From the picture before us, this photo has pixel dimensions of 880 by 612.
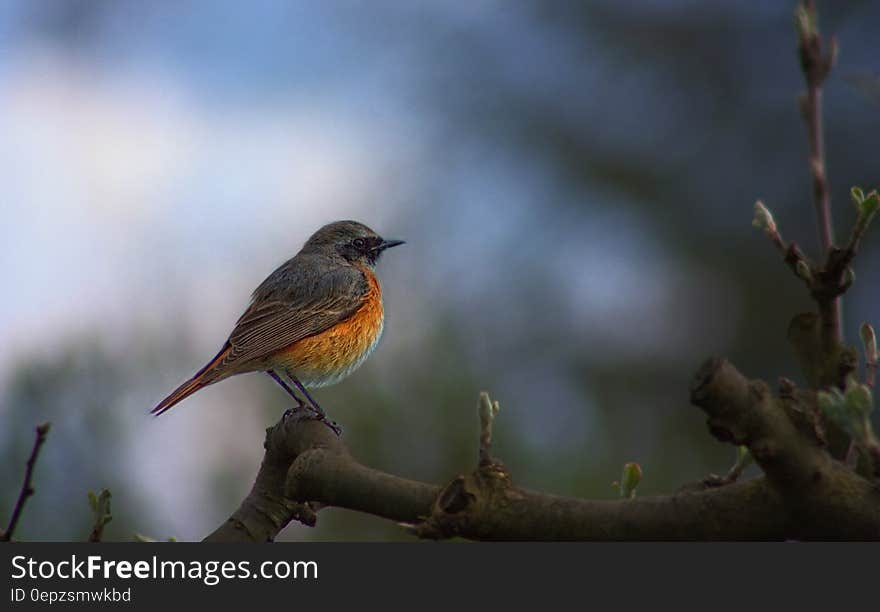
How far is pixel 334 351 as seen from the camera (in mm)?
6406

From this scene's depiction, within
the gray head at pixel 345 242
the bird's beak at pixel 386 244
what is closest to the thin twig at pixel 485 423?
the gray head at pixel 345 242

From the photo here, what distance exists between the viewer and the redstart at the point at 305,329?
604cm

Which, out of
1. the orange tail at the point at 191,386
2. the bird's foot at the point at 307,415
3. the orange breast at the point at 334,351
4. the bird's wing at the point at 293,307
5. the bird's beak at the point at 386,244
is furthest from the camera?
the bird's beak at the point at 386,244

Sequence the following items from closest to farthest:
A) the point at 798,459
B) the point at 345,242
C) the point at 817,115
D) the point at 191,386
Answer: the point at 817,115, the point at 798,459, the point at 191,386, the point at 345,242

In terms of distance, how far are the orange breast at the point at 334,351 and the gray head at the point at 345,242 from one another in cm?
84

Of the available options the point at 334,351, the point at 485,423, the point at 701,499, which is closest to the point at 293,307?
the point at 334,351

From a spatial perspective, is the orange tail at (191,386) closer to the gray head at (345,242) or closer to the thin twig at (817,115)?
the gray head at (345,242)

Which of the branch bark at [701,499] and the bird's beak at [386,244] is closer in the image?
the branch bark at [701,499]

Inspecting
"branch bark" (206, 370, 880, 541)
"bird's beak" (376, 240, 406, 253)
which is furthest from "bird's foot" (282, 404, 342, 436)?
"bird's beak" (376, 240, 406, 253)

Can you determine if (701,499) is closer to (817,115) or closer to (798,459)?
(798,459)

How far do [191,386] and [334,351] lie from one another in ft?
3.17

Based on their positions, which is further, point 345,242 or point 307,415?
point 345,242

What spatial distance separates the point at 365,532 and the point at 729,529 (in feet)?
11.9

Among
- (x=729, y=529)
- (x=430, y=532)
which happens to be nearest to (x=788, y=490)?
(x=729, y=529)
